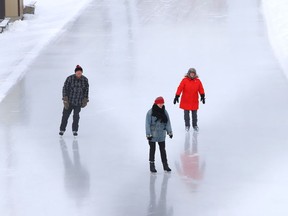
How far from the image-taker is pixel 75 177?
1477 cm

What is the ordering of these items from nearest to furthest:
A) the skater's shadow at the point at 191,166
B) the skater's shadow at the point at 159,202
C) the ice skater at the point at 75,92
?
1. the skater's shadow at the point at 159,202
2. the skater's shadow at the point at 191,166
3. the ice skater at the point at 75,92

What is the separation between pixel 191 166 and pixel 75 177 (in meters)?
2.02

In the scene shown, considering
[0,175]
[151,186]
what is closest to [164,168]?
[151,186]

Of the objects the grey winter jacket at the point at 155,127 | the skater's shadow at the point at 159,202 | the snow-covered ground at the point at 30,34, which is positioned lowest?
the skater's shadow at the point at 159,202

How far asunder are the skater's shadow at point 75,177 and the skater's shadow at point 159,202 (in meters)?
1.02

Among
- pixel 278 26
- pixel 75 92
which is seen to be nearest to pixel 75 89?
pixel 75 92

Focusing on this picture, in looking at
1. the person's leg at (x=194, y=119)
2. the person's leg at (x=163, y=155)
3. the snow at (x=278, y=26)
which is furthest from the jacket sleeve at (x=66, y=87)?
the snow at (x=278, y=26)

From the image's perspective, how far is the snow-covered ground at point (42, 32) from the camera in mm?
23664

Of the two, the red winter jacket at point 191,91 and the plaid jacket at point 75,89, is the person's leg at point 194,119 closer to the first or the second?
the red winter jacket at point 191,91

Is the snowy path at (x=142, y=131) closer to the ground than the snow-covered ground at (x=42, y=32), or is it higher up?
closer to the ground

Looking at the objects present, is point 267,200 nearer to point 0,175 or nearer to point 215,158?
point 215,158

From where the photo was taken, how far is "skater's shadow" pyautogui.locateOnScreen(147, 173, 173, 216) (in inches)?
517

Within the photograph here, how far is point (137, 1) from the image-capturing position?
120ft

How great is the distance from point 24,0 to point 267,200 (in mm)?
22671
